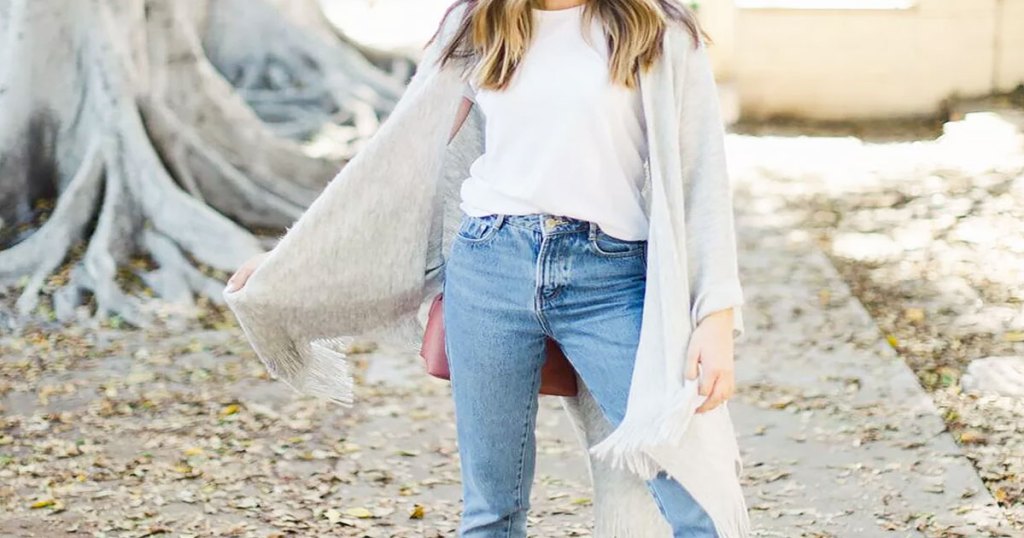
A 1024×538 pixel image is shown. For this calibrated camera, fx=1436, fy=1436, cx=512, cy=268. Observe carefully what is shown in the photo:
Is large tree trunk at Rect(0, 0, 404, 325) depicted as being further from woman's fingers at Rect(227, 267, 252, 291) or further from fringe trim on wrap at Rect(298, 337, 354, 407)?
woman's fingers at Rect(227, 267, 252, 291)

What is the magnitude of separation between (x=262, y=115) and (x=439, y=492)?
608 cm

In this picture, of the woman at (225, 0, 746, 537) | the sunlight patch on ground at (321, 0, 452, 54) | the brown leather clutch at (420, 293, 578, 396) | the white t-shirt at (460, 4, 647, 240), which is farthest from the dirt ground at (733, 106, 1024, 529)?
the sunlight patch on ground at (321, 0, 452, 54)

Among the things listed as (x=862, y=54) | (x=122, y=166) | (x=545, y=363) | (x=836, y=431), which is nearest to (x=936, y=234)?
(x=836, y=431)

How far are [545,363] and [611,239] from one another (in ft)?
1.11

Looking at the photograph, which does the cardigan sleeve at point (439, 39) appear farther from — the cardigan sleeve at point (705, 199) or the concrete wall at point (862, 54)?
the concrete wall at point (862, 54)

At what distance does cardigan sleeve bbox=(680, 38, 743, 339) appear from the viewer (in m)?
2.62

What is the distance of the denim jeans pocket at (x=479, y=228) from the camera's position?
2742 millimetres

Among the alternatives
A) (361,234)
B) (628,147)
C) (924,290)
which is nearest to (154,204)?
(924,290)

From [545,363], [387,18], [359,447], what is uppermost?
[545,363]

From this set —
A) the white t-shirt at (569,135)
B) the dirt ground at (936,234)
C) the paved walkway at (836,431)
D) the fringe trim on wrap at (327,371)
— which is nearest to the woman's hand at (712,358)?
the white t-shirt at (569,135)

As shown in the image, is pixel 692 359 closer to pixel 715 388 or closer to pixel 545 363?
pixel 715 388

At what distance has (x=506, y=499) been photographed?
9.54ft

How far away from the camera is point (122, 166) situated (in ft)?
23.9

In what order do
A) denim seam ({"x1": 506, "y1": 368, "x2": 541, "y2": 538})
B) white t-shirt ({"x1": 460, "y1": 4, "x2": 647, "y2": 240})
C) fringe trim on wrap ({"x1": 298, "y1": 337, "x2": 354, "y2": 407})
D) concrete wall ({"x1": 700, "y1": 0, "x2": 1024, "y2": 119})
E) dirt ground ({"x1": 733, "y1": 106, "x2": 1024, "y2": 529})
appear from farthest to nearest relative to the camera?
concrete wall ({"x1": 700, "y1": 0, "x2": 1024, "y2": 119}) < dirt ground ({"x1": 733, "y1": 106, "x2": 1024, "y2": 529}) < fringe trim on wrap ({"x1": 298, "y1": 337, "x2": 354, "y2": 407}) < denim seam ({"x1": 506, "y1": 368, "x2": 541, "y2": 538}) < white t-shirt ({"x1": 460, "y1": 4, "x2": 647, "y2": 240})
